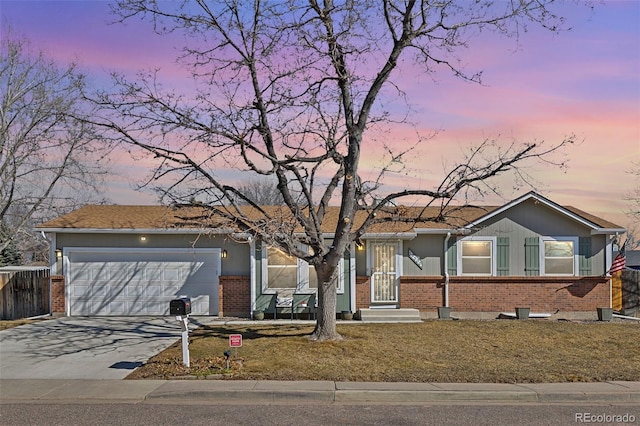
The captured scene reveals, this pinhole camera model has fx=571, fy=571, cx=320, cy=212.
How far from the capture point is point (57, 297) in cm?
1844

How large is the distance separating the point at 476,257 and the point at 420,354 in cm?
807

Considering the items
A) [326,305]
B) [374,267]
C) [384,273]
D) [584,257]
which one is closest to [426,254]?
[384,273]

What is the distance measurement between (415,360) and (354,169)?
4.29 m

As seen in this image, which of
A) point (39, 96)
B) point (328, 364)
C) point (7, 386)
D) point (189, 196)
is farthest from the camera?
point (39, 96)

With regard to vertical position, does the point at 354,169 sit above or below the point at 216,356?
above

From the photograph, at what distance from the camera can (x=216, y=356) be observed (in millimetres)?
11461

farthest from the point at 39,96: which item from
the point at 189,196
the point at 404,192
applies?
the point at 404,192

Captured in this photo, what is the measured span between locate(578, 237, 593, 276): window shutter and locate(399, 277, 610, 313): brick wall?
363 millimetres

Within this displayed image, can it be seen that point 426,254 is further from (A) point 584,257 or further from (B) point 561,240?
(A) point 584,257

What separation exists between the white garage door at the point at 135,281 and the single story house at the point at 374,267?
1.3 inches

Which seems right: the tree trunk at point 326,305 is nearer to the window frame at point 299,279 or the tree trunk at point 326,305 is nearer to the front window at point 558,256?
Answer: the window frame at point 299,279

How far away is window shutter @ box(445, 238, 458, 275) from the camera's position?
1900cm

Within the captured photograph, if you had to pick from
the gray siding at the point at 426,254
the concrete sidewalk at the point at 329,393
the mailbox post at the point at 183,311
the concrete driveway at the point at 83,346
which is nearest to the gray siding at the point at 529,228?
the gray siding at the point at 426,254

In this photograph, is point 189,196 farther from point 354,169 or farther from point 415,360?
point 415,360
